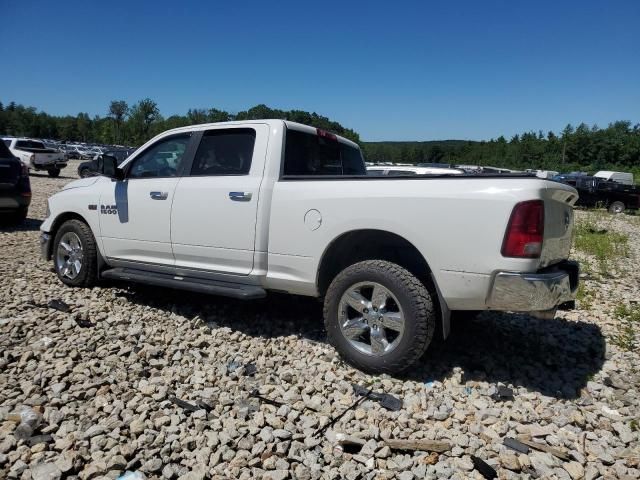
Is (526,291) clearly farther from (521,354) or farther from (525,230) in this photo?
(521,354)

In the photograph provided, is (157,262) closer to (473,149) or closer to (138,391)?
(138,391)

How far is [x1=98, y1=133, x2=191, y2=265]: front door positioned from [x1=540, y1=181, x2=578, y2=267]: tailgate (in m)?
3.22

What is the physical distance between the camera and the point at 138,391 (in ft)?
10.8

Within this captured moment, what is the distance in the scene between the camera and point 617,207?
72.2 ft

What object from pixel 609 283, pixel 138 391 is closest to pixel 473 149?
pixel 609 283

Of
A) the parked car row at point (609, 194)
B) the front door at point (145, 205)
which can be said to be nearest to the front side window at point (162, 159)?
the front door at point (145, 205)

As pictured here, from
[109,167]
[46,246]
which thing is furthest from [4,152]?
[109,167]

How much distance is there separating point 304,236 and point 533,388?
2076 mm

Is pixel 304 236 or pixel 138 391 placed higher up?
pixel 304 236

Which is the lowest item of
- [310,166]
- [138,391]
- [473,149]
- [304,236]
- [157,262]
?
[138,391]

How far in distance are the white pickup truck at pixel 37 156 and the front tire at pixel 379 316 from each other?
2294 centimetres

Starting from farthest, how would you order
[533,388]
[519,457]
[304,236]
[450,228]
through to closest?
1. [304,236]
2. [533,388]
3. [450,228]
4. [519,457]

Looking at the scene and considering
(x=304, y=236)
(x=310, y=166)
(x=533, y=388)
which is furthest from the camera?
(x=310, y=166)

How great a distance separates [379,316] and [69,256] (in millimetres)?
3873
